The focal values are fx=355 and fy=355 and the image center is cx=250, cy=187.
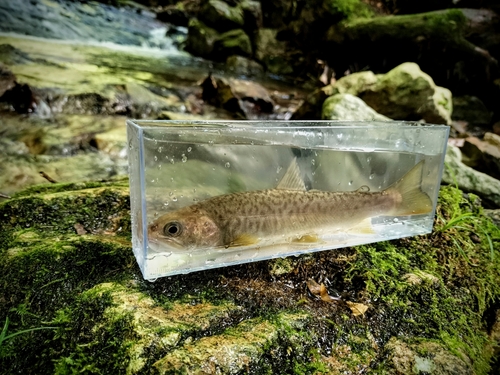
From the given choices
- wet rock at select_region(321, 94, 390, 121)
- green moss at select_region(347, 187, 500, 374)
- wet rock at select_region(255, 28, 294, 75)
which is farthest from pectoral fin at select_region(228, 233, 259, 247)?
wet rock at select_region(255, 28, 294, 75)

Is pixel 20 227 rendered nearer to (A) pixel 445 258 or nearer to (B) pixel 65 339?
(B) pixel 65 339

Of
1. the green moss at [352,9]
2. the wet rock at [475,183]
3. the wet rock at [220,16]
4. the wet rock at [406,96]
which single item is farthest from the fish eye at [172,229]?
the wet rock at [220,16]

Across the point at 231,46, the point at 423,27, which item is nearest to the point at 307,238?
the point at 423,27

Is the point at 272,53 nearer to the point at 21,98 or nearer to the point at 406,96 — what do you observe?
the point at 406,96

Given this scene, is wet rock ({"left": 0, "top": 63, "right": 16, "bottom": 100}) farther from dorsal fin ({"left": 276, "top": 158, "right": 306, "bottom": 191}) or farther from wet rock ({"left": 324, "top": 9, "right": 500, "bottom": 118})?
wet rock ({"left": 324, "top": 9, "right": 500, "bottom": 118})

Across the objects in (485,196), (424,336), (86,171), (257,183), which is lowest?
(86,171)

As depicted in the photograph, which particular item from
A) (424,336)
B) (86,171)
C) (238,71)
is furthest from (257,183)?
(238,71)
